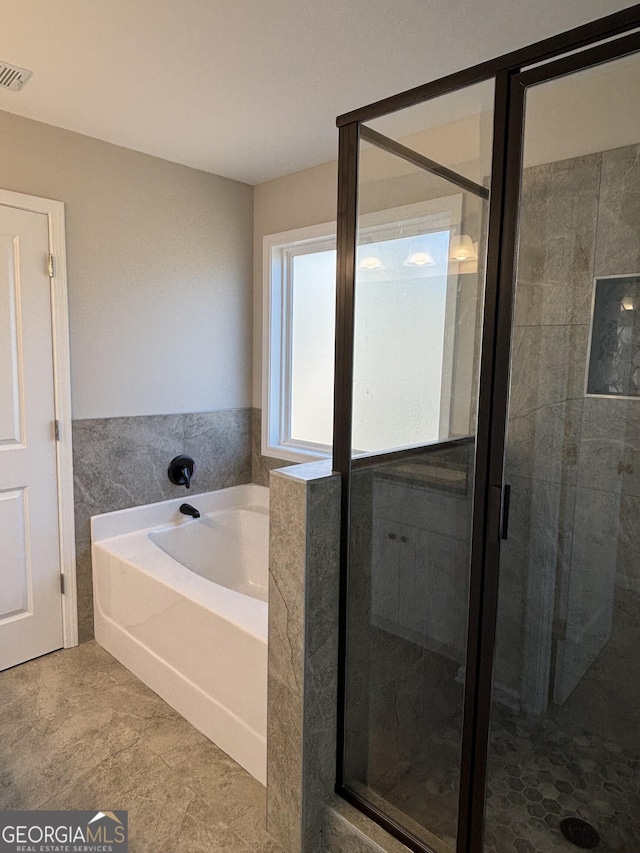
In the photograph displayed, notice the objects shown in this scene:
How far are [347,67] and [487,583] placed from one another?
1760 millimetres

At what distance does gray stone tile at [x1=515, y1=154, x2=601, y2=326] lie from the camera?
1.67 metres

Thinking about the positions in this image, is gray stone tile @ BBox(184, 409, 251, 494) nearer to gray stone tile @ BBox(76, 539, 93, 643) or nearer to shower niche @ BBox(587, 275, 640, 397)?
gray stone tile @ BBox(76, 539, 93, 643)

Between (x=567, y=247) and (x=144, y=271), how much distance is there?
1.99m

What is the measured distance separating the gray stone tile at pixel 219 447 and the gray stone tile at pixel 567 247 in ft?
6.54

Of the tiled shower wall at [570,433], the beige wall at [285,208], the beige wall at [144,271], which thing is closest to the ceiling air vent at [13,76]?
the beige wall at [144,271]

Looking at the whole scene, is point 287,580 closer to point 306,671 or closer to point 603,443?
point 306,671

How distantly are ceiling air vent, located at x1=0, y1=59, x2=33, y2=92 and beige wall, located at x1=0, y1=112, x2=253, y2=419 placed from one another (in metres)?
0.27

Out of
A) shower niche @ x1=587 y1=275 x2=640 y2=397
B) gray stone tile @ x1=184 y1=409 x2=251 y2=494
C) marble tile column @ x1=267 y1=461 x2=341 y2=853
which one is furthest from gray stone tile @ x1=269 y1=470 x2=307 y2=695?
gray stone tile @ x1=184 y1=409 x2=251 y2=494

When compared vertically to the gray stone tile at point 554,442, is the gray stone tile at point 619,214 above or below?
above

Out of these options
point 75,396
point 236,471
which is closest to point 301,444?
point 236,471

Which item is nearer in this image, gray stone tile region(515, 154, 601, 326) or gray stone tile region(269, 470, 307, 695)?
gray stone tile region(269, 470, 307, 695)

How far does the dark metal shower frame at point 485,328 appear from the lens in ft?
3.72

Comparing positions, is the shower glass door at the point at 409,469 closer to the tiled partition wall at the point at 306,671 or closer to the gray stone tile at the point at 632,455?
the tiled partition wall at the point at 306,671

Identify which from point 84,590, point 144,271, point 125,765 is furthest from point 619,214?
point 84,590
